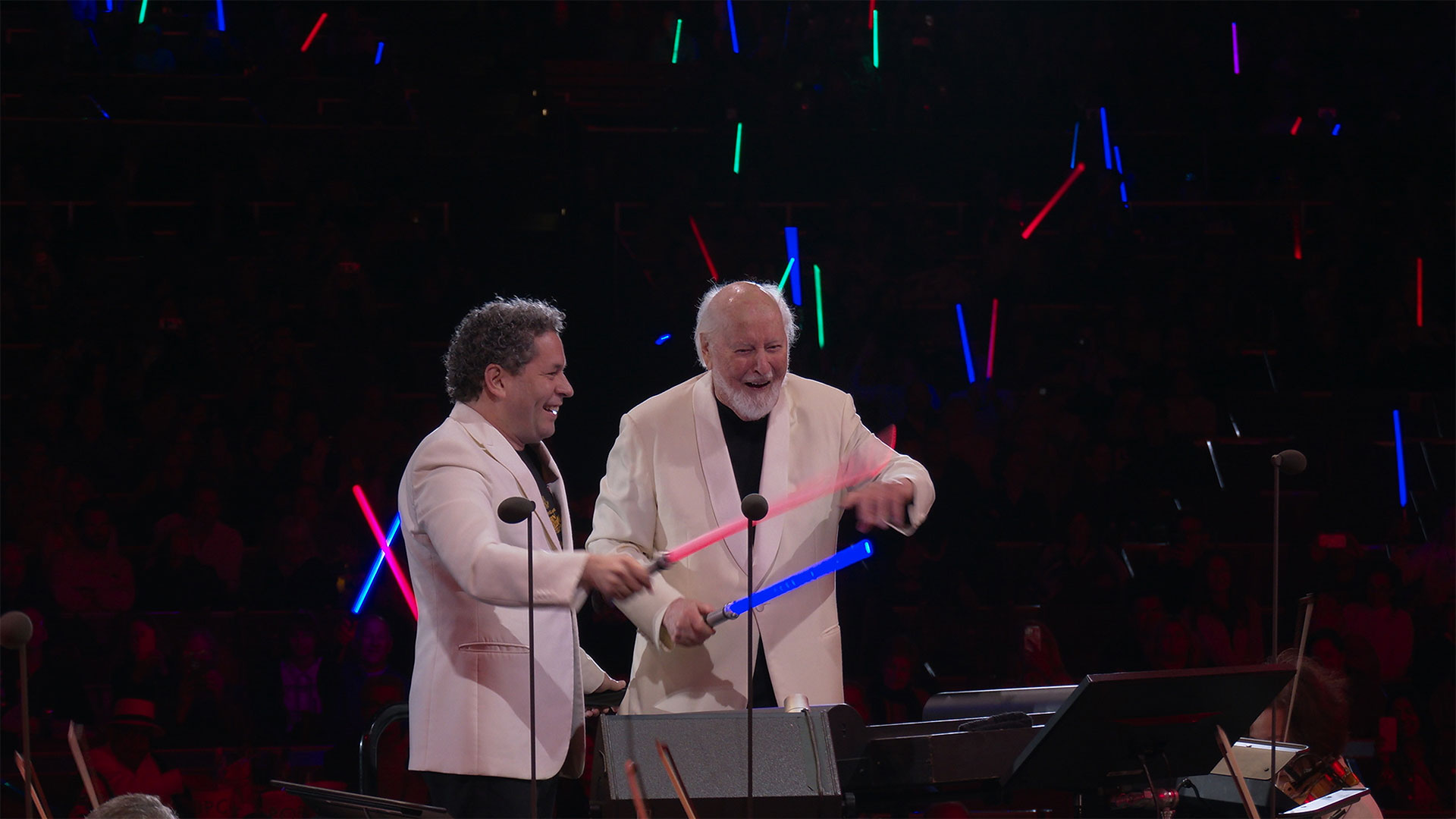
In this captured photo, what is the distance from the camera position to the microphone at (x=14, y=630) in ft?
5.35

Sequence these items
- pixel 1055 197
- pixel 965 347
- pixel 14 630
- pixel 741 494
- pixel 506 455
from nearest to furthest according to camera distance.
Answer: pixel 14 630, pixel 506 455, pixel 741 494, pixel 965 347, pixel 1055 197

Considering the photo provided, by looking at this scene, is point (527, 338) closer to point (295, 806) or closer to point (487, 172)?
point (295, 806)

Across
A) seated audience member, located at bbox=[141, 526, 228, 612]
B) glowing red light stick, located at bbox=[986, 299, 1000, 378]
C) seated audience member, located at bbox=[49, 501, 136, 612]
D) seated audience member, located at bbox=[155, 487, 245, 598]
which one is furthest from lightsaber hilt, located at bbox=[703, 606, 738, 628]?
glowing red light stick, located at bbox=[986, 299, 1000, 378]

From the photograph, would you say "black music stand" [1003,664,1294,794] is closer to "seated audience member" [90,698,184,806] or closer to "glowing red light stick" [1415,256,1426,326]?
"seated audience member" [90,698,184,806]

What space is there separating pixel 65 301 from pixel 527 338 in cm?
515

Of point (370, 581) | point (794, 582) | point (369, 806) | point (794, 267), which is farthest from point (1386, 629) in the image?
point (369, 806)

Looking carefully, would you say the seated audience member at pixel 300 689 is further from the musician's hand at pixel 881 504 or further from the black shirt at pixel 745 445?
the musician's hand at pixel 881 504

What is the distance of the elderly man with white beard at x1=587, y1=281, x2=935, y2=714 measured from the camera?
9.78 feet

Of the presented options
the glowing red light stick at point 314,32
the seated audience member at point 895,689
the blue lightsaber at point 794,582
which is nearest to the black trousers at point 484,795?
the blue lightsaber at point 794,582

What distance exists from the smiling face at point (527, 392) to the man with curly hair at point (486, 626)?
0.16 ft

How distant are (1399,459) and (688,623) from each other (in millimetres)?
5493

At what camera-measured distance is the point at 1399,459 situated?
6699 millimetres

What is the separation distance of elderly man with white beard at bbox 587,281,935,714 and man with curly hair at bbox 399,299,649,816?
41 cm

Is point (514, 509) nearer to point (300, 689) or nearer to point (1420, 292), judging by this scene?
point (300, 689)
